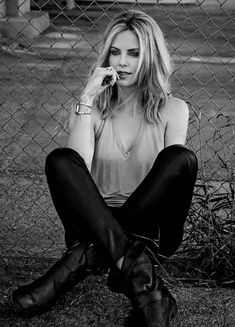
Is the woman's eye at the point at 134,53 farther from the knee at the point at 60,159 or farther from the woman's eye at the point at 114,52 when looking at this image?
the knee at the point at 60,159

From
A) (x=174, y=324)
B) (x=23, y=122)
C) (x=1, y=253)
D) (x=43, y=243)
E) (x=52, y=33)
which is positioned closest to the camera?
(x=174, y=324)

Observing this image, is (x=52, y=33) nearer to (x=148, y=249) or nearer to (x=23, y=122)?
(x=23, y=122)

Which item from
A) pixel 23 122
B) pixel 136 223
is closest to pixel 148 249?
pixel 136 223

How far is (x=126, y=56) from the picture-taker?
3672 mm

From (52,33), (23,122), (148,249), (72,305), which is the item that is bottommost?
(52,33)

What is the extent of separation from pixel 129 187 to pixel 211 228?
1.50ft

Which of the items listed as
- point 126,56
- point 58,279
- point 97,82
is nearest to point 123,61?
point 126,56

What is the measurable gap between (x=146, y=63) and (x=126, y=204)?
29.4 inches

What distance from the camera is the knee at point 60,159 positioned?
128 inches

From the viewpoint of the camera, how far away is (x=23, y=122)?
6836 mm

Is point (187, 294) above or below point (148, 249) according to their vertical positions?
below

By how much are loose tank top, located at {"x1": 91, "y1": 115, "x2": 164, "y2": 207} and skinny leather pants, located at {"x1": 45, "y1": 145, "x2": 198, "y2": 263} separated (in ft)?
1.15

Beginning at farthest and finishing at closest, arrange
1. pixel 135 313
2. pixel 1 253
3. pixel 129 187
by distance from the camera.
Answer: pixel 1 253
pixel 129 187
pixel 135 313

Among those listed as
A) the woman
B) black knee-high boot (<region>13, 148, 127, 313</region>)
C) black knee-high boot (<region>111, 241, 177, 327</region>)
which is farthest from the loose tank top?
black knee-high boot (<region>111, 241, 177, 327</region>)
